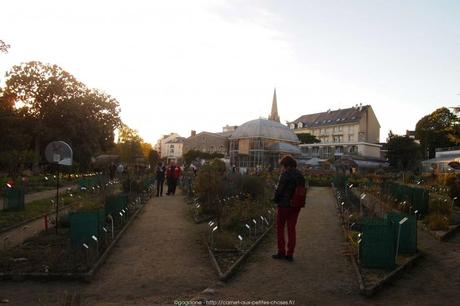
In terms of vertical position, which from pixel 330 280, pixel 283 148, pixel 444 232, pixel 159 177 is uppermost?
pixel 283 148

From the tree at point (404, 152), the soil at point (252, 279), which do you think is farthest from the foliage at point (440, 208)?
the tree at point (404, 152)

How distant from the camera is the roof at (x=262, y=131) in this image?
60141mm

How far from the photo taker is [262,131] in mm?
60188

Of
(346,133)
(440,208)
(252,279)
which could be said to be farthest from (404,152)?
(252,279)

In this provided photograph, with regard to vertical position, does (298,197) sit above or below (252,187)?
above

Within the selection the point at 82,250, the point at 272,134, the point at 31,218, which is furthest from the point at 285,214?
the point at 272,134

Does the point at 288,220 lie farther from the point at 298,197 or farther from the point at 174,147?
the point at 174,147

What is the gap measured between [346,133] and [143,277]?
101 metres

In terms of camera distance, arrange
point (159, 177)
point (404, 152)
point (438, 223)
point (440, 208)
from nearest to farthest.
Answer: point (438, 223)
point (440, 208)
point (159, 177)
point (404, 152)

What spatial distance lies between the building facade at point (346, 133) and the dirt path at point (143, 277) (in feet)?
288

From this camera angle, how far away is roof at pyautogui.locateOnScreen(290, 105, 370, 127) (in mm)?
103375

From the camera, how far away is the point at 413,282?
757cm

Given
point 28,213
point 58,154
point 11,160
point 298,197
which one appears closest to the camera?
point 298,197

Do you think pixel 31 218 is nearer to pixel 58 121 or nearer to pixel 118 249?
pixel 118 249
